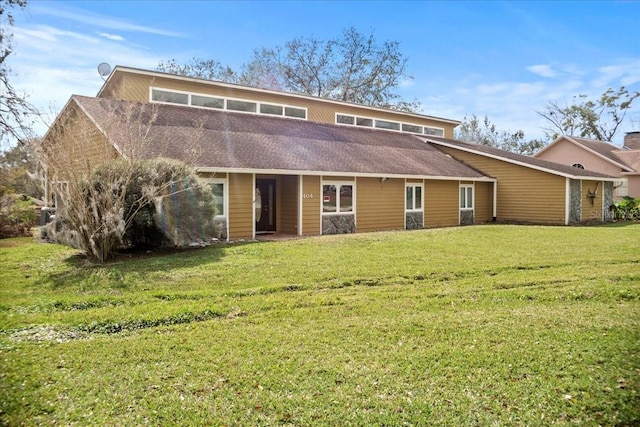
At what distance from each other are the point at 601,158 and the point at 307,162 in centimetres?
2508

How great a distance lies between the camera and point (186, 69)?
37.7 meters

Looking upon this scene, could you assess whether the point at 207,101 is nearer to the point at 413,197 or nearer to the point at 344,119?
the point at 344,119

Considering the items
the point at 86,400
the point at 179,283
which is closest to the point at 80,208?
the point at 179,283


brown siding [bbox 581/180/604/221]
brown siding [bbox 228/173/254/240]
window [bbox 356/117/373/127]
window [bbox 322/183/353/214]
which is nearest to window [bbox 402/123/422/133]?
window [bbox 356/117/373/127]

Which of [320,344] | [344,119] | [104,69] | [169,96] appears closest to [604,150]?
[344,119]

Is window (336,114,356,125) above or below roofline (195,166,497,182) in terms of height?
above

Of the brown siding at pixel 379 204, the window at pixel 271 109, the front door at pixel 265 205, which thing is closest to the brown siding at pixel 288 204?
the front door at pixel 265 205

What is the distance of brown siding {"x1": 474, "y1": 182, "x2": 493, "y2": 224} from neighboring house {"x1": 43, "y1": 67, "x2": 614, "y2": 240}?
0.05m

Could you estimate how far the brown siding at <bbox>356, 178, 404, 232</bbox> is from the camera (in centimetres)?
1695

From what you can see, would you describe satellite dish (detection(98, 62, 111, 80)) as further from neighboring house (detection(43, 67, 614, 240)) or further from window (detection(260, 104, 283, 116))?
window (detection(260, 104, 283, 116))

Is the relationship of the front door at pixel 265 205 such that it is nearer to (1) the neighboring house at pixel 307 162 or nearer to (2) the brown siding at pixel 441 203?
(1) the neighboring house at pixel 307 162

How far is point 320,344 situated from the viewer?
16.4 feet

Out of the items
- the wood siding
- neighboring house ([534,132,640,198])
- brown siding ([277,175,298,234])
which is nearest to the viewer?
brown siding ([277,175,298,234])

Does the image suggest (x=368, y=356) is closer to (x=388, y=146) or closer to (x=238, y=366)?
(x=238, y=366)
